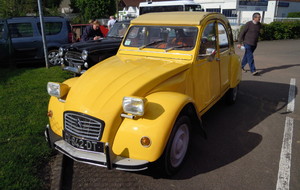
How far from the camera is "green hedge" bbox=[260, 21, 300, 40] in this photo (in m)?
19.8

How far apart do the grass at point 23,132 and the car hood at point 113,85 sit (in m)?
0.93

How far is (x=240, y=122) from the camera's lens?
5.05 m

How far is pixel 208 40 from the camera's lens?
14.4 ft

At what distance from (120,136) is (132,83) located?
699 mm

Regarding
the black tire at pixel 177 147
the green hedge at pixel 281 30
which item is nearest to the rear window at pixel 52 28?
the black tire at pixel 177 147

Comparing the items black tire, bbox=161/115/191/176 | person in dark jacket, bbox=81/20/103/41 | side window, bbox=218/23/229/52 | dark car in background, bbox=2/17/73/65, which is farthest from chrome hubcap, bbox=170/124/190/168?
dark car in background, bbox=2/17/73/65

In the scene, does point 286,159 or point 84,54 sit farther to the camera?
point 84,54

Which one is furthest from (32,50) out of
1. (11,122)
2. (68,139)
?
(68,139)

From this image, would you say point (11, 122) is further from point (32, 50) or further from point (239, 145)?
point (32, 50)

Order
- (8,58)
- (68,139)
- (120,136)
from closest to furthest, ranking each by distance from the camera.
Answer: (120,136) → (68,139) → (8,58)

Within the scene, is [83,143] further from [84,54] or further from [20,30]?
[20,30]

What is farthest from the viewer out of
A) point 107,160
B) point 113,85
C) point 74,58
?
point 74,58

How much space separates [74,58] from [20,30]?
3269 mm

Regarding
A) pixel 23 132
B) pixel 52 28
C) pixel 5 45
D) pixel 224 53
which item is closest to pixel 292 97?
pixel 224 53
